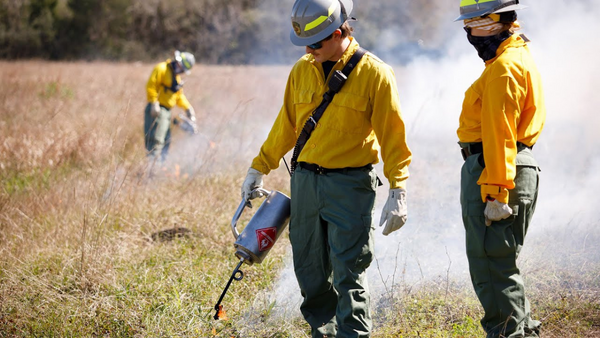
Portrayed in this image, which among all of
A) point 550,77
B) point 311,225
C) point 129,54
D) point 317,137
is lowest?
point 129,54

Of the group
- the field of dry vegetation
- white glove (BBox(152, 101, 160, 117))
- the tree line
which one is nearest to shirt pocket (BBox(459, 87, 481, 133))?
the field of dry vegetation

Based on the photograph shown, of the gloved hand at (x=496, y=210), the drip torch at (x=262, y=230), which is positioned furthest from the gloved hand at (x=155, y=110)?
the gloved hand at (x=496, y=210)

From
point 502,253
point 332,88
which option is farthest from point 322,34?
point 502,253

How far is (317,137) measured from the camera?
2936mm

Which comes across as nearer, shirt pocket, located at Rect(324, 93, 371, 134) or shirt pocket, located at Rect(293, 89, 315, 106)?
shirt pocket, located at Rect(324, 93, 371, 134)

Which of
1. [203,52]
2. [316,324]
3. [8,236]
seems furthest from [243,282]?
[203,52]

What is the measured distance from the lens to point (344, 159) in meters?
2.89

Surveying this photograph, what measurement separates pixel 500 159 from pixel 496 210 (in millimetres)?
255

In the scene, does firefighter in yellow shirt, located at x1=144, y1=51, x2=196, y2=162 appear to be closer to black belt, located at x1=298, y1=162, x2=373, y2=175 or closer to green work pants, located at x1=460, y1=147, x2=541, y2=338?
black belt, located at x1=298, y1=162, x2=373, y2=175

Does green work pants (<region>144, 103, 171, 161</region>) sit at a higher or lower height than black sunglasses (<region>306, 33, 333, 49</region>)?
lower

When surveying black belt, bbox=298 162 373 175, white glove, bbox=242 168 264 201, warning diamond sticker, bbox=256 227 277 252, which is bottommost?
warning diamond sticker, bbox=256 227 277 252

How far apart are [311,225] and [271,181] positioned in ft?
10.8

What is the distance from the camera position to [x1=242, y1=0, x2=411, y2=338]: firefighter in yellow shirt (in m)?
2.82

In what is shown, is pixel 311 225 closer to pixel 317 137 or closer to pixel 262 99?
pixel 317 137
